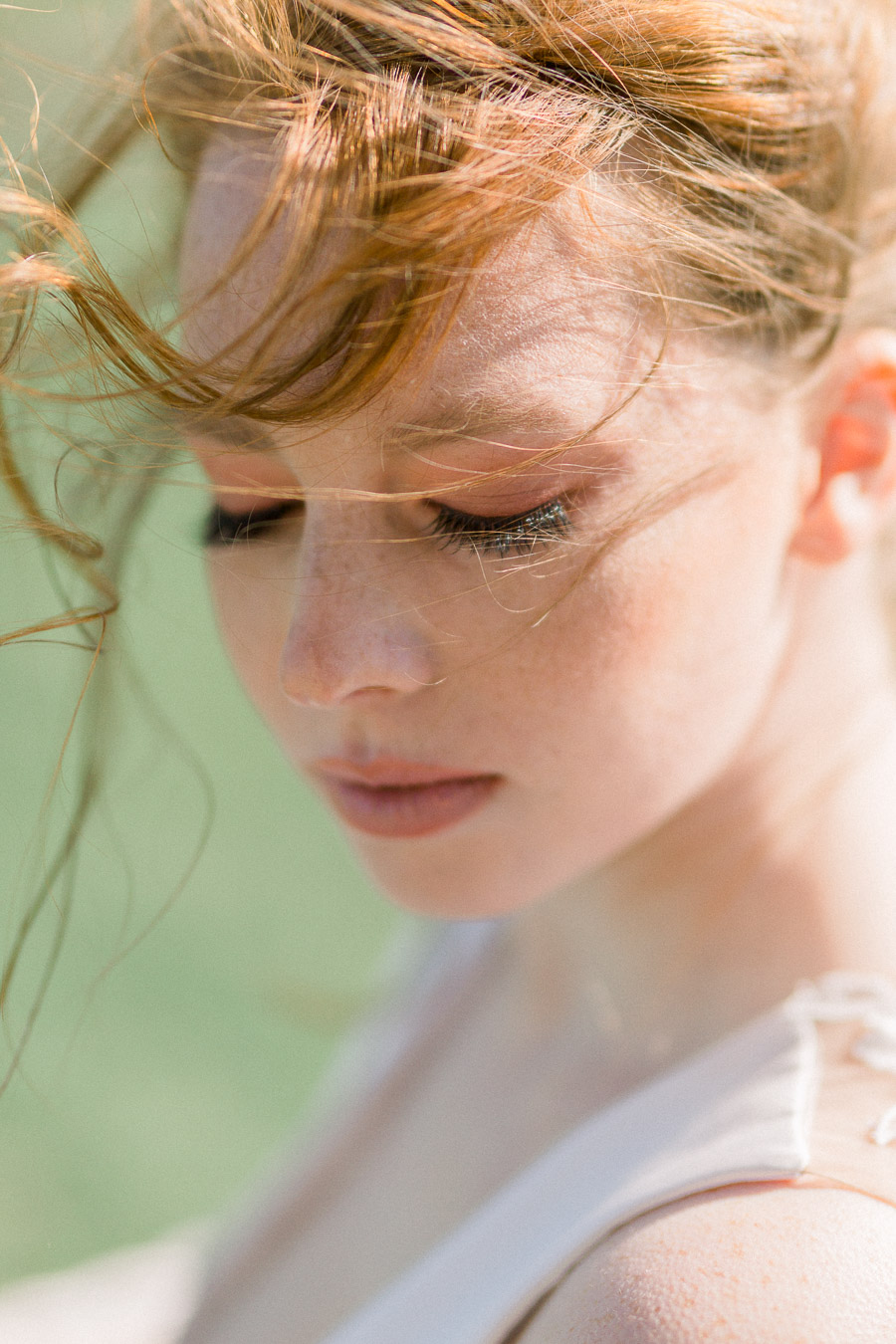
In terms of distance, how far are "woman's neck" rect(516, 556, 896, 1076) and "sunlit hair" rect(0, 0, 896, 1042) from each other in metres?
0.33

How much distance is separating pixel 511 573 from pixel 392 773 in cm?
20

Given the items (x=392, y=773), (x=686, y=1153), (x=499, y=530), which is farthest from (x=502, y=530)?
(x=686, y=1153)

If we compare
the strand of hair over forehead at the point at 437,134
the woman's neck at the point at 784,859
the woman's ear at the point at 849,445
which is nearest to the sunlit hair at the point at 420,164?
the strand of hair over forehead at the point at 437,134

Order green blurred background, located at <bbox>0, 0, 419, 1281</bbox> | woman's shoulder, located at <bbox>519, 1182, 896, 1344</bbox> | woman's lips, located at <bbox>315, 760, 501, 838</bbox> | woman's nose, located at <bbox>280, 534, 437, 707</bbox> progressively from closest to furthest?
woman's shoulder, located at <bbox>519, 1182, 896, 1344</bbox>, woman's nose, located at <bbox>280, 534, 437, 707</bbox>, woman's lips, located at <bbox>315, 760, 501, 838</bbox>, green blurred background, located at <bbox>0, 0, 419, 1281</bbox>

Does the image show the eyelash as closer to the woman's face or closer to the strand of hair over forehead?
the woman's face

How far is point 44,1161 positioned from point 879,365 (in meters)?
1.73

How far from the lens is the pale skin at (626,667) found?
68 centimetres

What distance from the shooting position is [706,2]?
2.40 feet

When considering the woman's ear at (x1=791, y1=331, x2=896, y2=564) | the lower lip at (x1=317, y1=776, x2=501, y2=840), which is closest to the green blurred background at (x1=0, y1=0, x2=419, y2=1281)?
the lower lip at (x1=317, y1=776, x2=501, y2=840)

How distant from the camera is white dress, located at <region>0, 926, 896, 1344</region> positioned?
75cm

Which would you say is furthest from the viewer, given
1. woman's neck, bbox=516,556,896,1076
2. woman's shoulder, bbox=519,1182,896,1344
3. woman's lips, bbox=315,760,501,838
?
woman's neck, bbox=516,556,896,1076

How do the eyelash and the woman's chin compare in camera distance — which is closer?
the eyelash

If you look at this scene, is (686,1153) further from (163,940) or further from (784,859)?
(163,940)

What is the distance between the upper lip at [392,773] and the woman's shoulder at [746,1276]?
1.10 feet
